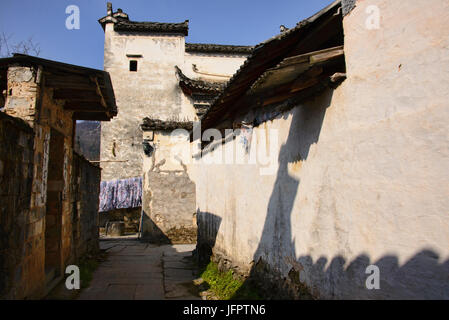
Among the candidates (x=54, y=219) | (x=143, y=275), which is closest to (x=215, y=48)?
(x=143, y=275)

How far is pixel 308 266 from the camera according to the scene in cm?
324

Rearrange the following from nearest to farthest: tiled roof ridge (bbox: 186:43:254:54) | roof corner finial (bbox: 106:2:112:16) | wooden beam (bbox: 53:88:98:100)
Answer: wooden beam (bbox: 53:88:98:100) < roof corner finial (bbox: 106:2:112:16) < tiled roof ridge (bbox: 186:43:254:54)

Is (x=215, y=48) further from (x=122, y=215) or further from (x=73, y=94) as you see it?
(x=73, y=94)

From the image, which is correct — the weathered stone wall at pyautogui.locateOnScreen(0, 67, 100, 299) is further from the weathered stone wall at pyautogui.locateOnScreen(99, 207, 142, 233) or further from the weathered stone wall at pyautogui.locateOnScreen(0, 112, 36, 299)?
the weathered stone wall at pyautogui.locateOnScreen(99, 207, 142, 233)

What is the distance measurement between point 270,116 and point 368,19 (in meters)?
1.95

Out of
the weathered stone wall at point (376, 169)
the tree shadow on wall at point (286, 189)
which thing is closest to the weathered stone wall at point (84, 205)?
the tree shadow on wall at point (286, 189)

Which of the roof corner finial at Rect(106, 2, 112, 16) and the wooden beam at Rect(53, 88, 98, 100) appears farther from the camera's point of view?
the roof corner finial at Rect(106, 2, 112, 16)

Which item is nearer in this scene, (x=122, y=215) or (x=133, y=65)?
(x=122, y=215)

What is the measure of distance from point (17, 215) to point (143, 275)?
3.30 m

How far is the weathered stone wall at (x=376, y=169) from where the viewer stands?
2.03m

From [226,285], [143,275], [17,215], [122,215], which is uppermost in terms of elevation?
[17,215]

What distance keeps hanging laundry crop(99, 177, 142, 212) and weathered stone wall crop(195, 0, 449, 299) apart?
11371 millimetres

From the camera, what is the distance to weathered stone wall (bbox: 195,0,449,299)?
2029 mm

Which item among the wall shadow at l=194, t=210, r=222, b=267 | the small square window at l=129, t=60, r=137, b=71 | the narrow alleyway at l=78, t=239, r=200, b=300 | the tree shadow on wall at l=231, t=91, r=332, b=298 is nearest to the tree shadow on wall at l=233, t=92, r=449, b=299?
the tree shadow on wall at l=231, t=91, r=332, b=298
